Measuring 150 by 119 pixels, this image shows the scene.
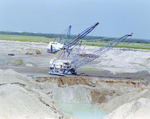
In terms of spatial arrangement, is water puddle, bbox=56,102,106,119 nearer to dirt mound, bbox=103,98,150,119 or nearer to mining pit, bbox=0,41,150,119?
mining pit, bbox=0,41,150,119

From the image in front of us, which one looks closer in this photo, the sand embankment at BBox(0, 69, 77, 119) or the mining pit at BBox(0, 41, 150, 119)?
the sand embankment at BBox(0, 69, 77, 119)

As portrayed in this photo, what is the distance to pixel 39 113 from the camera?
13.4m

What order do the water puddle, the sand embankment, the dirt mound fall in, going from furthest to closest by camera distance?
the water puddle
the dirt mound
the sand embankment

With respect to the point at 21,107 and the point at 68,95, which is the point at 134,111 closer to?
the point at 21,107

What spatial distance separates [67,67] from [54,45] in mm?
28987

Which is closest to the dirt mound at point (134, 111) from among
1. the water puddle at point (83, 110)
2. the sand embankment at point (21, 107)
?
the sand embankment at point (21, 107)

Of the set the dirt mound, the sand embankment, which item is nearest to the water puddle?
the sand embankment

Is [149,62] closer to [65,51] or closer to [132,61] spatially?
[132,61]

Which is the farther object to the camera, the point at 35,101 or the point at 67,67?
the point at 67,67

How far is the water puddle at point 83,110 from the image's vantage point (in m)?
18.3

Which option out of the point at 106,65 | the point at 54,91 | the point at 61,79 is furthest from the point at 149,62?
the point at 54,91

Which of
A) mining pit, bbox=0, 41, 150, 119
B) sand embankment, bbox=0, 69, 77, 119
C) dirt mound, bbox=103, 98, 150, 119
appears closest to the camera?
sand embankment, bbox=0, 69, 77, 119

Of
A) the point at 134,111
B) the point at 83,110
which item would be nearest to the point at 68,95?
the point at 83,110

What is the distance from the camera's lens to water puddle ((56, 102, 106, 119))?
18.3 m
